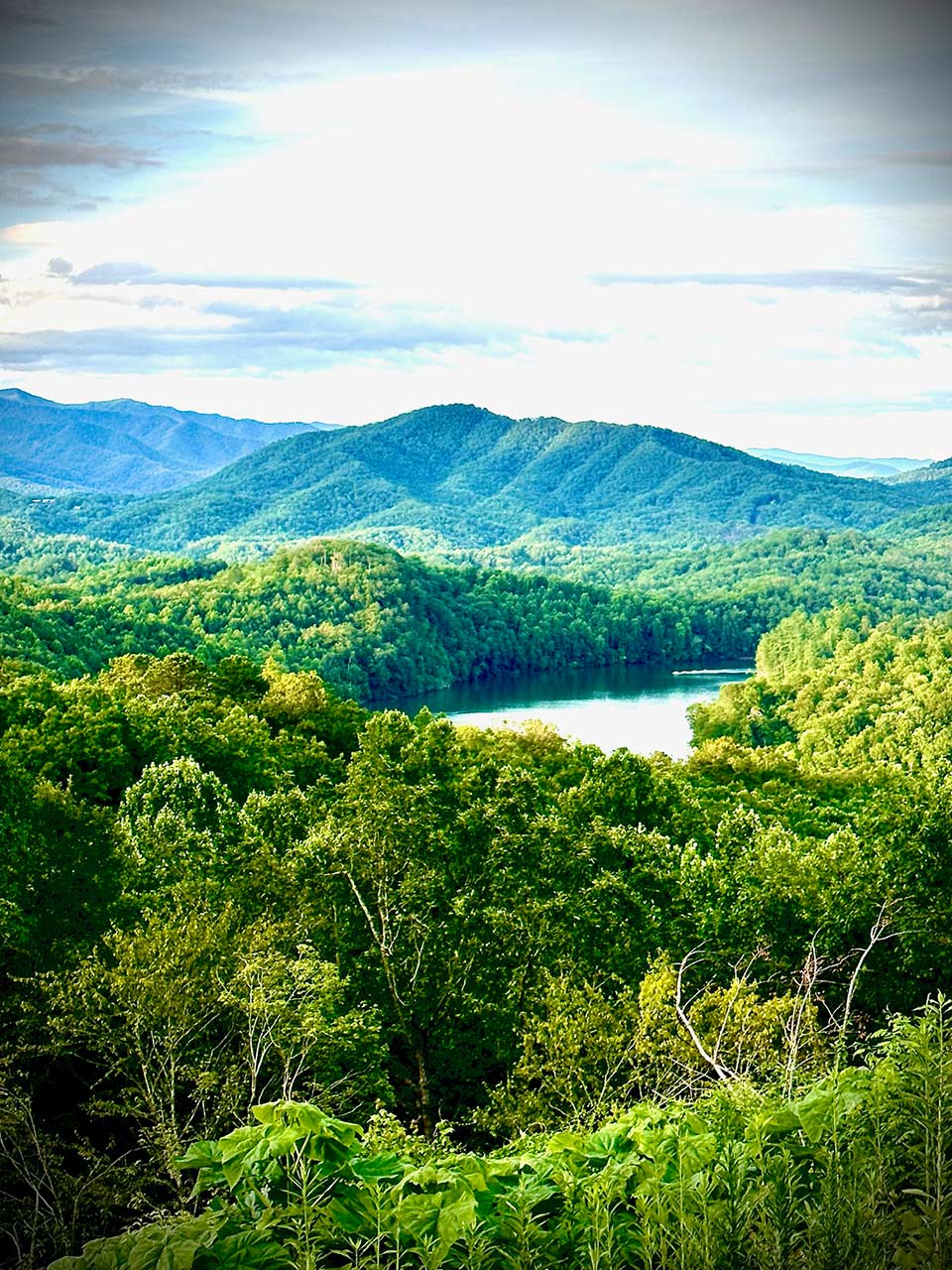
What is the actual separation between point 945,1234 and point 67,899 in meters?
10.2

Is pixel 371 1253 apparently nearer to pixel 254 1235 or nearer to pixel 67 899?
pixel 254 1235

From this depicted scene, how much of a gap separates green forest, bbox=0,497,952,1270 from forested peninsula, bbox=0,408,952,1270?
3cm

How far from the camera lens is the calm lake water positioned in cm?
5328

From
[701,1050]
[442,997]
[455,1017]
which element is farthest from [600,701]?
[701,1050]

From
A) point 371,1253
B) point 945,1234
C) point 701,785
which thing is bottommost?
point 701,785

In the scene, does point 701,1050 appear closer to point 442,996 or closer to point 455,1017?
point 442,996

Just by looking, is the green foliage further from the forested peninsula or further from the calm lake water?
the calm lake water

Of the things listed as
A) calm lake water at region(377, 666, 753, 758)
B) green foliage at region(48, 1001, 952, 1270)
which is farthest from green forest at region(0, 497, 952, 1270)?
calm lake water at region(377, 666, 753, 758)

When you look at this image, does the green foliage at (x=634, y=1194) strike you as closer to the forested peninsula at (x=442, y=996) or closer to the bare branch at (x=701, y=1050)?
the forested peninsula at (x=442, y=996)

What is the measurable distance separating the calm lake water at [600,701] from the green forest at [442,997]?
23.7 m

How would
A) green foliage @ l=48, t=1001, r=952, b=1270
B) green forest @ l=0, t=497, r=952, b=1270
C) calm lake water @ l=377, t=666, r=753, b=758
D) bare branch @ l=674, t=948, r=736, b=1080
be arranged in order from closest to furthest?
green foliage @ l=48, t=1001, r=952, b=1270 → green forest @ l=0, t=497, r=952, b=1270 → bare branch @ l=674, t=948, r=736, b=1080 → calm lake water @ l=377, t=666, r=753, b=758

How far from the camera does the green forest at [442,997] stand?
436 cm

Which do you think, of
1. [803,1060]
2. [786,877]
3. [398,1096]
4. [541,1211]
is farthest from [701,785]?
[541,1211]

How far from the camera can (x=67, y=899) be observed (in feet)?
40.8
